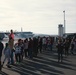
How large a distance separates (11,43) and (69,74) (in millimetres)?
4439

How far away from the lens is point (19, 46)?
19.5m

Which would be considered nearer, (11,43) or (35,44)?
(11,43)

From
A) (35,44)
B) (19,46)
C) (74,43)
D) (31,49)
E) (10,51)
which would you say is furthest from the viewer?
(74,43)

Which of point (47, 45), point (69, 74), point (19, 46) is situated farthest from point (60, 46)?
point (47, 45)

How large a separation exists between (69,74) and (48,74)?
3.42 feet

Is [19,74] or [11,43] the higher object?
[11,43]

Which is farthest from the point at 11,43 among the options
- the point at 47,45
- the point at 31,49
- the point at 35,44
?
the point at 47,45

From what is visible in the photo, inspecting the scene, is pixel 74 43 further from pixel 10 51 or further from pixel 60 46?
pixel 10 51

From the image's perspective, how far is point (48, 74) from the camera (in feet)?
48.4

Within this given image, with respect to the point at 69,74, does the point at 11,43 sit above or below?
above

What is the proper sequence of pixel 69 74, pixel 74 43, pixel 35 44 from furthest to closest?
pixel 74 43
pixel 35 44
pixel 69 74

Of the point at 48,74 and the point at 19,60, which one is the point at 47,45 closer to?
the point at 19,60

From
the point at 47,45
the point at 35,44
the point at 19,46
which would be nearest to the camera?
the point at 19,46

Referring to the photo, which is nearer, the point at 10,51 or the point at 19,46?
the point at 10,51
